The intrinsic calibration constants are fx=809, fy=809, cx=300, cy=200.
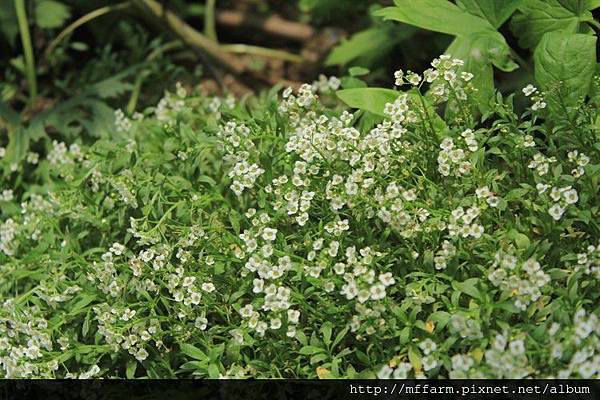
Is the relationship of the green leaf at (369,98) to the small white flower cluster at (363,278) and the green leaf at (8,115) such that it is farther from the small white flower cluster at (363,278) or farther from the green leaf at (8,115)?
the green leaf at (8,115)

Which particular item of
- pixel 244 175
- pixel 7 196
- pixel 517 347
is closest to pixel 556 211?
pixel 517 347

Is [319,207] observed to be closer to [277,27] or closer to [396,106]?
[396,106]

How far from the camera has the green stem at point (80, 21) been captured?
4082mm

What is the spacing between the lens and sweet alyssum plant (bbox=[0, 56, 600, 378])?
2180 mm

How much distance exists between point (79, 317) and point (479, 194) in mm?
1308

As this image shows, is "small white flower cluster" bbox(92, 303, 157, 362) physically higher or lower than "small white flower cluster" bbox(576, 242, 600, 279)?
lower

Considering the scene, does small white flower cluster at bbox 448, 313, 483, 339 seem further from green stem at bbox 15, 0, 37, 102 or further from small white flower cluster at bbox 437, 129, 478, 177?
green stem at bbox 15, 0, 37, 102

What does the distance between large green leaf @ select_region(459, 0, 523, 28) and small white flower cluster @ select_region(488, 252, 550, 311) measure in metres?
1.07

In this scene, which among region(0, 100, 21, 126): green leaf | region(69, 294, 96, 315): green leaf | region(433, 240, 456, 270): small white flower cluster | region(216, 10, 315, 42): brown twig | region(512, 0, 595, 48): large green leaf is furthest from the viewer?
region(216, 10, 315, 42): brown twig

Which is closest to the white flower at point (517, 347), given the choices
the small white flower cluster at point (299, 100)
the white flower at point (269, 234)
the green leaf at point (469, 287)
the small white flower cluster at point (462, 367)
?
the small white flower cluster at point (462, 367)

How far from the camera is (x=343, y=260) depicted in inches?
95.3

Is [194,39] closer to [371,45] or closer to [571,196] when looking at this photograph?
[371,45]

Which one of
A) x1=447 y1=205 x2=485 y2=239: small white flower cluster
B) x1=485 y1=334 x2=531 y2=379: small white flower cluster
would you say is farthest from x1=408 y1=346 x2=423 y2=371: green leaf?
→ x1=447 y1=205 x2=485 y2=239: small white flower cluster

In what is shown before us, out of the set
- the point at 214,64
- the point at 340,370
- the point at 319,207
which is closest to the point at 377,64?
the point at 214,64
